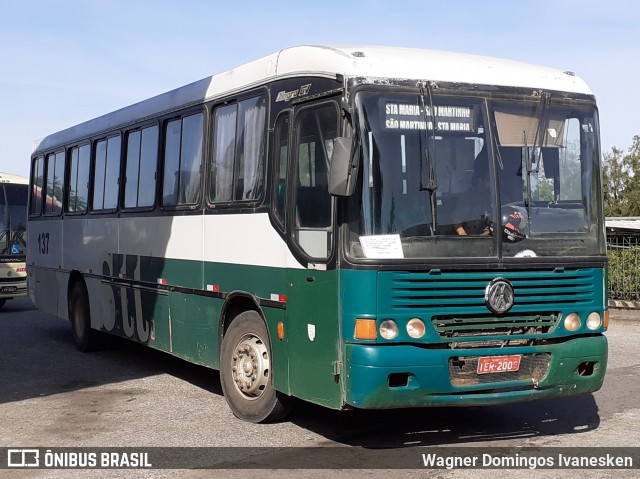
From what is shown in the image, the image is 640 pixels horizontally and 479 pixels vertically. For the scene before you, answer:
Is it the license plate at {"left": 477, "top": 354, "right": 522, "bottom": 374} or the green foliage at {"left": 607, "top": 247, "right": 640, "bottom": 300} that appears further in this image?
the green foliage at {"left": 607, "top": 247, "right": 640, "bottom": 300}

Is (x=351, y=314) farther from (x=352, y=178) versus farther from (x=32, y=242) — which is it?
(x=32, y=242)

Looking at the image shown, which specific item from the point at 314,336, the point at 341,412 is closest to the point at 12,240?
the point at 341,412

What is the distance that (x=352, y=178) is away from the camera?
6.80 meters

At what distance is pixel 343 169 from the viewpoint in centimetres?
680

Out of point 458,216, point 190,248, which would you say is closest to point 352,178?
point 458,216

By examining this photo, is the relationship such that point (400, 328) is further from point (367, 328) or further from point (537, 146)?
point (537, 146)

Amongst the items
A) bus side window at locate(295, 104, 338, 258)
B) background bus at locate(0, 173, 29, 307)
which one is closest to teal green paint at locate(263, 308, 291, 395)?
bus side window at locate(295, 104, 338, 258)

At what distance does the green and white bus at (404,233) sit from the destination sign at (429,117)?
0.04ft

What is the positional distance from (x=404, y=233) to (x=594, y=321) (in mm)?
1898

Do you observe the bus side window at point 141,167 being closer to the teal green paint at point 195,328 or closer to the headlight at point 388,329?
the teal green paint at point 195,328

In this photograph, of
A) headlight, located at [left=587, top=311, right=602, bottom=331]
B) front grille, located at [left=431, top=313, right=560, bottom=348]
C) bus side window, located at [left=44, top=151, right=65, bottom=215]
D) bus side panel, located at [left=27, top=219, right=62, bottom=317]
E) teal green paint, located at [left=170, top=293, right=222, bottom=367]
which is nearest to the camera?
front grille, located at [left=431, top=313, right=560, bottom=348]

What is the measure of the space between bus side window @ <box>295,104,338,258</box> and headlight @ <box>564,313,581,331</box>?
79.8 inches

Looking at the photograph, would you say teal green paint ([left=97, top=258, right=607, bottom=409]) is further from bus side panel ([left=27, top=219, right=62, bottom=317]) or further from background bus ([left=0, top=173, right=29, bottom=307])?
background bus ([left=0, top=173, right=29, bottom=307])

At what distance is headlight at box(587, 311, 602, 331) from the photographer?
765 cm
